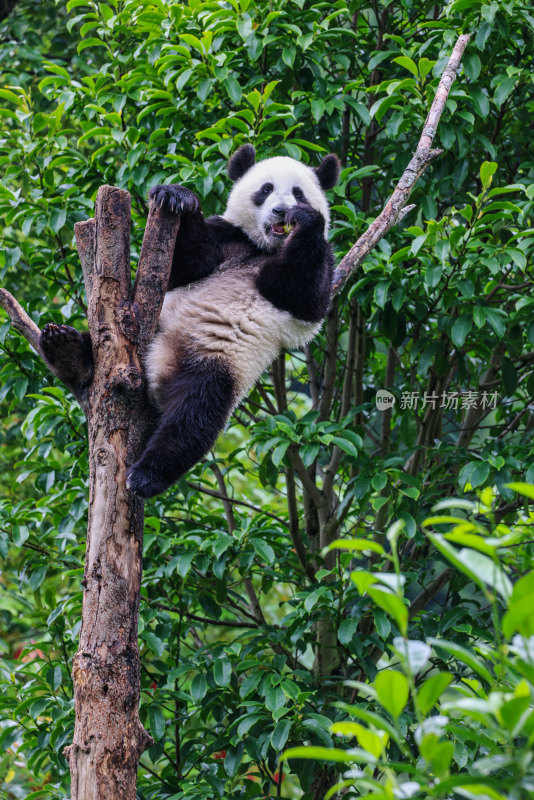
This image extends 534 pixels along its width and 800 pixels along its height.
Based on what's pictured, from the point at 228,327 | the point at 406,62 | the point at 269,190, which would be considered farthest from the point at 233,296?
the point at 406,62

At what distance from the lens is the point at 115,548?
2244 mm

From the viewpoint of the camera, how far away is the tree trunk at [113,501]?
6.85ft

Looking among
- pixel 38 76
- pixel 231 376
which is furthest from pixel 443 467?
pixel 38 76

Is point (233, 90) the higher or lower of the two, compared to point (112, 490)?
higher

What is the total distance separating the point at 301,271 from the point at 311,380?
4.34ft

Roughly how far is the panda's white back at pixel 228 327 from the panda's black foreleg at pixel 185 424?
0.21 feet

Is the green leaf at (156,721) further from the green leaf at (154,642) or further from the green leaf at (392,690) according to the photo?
the green leaf at (392,690)

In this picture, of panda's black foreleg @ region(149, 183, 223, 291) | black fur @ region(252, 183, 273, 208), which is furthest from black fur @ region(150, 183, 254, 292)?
black fur @ region(252, 183, 273, 208)

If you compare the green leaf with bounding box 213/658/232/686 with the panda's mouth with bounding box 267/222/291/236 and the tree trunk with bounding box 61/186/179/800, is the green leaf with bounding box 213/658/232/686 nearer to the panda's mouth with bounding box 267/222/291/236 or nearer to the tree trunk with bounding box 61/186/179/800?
the tree trunk with bounding box 61/186/179/800

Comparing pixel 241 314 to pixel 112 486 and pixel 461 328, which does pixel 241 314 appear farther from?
pixel 112 486

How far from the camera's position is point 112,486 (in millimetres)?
2344

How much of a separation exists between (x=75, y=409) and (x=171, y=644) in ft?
→ 3.90

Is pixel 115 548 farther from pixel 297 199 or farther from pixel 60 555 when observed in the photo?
pixel 297 199

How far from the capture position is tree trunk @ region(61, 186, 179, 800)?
209cm
